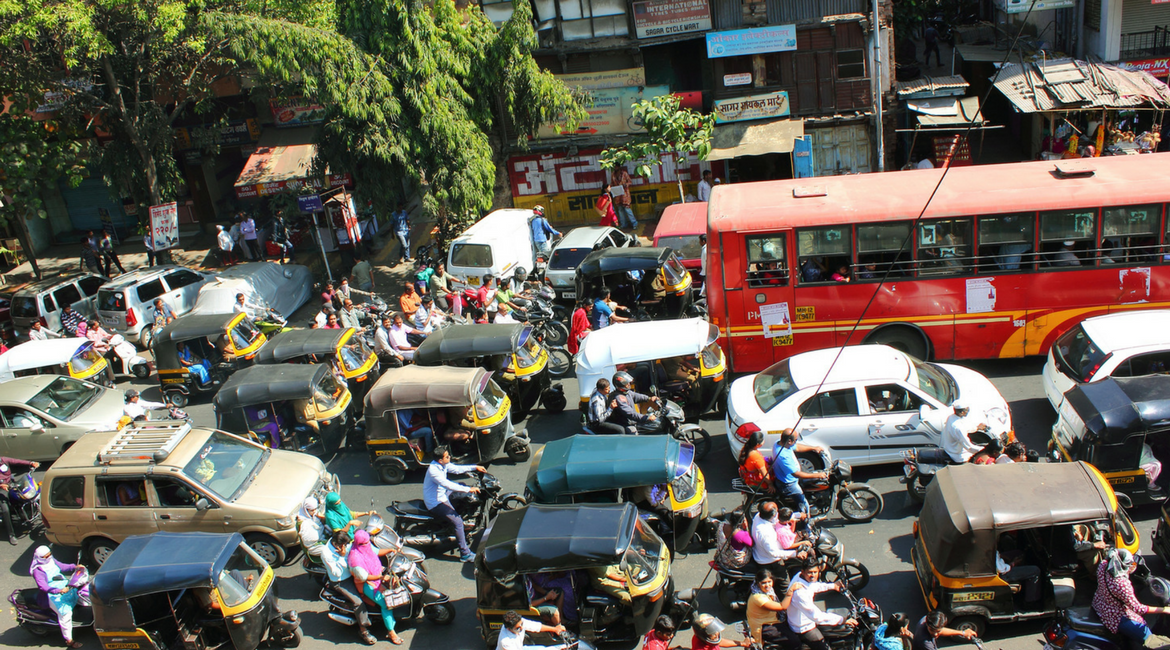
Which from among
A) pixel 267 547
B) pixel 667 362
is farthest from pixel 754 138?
pixel 267 547

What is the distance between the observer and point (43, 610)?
32.3 ft

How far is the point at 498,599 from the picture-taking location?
8406 mm

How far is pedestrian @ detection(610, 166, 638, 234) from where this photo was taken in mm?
23359

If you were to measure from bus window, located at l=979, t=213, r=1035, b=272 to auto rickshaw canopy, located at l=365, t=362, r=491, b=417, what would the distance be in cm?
766

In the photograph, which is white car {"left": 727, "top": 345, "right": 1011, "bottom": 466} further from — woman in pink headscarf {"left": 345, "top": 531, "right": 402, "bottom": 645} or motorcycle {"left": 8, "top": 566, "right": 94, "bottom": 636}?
motorcycle {"left": 8, "top": 566, "right": 94, "bottom": 636}

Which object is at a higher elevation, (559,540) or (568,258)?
(568,258)

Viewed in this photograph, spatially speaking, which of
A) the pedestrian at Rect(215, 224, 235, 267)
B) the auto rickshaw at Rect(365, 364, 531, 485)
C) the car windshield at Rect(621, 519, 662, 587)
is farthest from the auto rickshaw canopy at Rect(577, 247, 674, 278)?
the pedestrian at Rect(215, 224, 235, 267)

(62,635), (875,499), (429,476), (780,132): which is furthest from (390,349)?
(780,132)

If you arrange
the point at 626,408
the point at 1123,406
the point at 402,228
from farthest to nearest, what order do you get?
the point at 402,228 → the point at 626,408 → the point at 1123,406

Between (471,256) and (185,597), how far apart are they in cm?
1118

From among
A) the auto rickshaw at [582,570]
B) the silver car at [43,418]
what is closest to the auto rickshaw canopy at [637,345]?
the auto rickshaw at [582,570]

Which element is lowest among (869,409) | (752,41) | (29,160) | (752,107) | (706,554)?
(706,554)

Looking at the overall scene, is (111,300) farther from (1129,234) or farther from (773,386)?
(1129,234)

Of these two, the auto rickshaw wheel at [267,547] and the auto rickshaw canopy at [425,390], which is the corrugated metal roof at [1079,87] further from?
the auto rickshaw wheel at [267,547]
